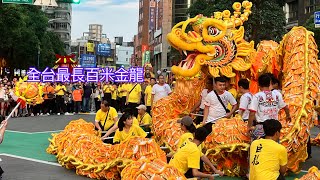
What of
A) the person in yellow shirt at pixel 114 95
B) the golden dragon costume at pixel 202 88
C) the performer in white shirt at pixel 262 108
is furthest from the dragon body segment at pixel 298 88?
the person in yellow shirt at pixel 114 95

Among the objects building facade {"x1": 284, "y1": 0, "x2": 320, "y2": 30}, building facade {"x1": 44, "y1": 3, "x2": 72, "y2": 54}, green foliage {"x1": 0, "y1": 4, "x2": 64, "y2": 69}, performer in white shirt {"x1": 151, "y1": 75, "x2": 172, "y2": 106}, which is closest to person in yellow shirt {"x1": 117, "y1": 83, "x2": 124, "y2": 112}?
performer in white shirt {"x1": 151, "y1": 75, "x2": 172, "y2": 106}

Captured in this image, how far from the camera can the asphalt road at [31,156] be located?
28.7 ft

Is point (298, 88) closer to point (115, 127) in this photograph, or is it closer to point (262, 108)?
point (262, 108)

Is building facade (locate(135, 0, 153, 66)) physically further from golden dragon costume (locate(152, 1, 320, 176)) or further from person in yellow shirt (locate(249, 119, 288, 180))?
person in yellow shirt (locate(249, 119, 288, 180))

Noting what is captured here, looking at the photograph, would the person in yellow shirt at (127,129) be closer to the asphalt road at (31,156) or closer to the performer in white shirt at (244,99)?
the asphalt road at (31,156)

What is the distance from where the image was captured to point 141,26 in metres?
106

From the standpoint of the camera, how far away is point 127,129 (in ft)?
27.7

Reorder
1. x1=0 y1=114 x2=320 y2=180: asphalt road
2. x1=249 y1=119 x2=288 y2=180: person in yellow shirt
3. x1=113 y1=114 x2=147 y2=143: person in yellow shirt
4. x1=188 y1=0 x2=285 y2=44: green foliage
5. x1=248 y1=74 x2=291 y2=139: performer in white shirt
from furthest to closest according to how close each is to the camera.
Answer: x1=188 y1=0 x2=285 y2=44: green foliage
x1=0 y1=114 x2=320 y2=180: asphalt road
x1=113 y1=114 x2=147 y2=143: person in yellow shirt
x1=248 y1=74 x2=291 y2=139: performer in white shirt
x1=249 y1=119 x2=288 y2=180: person in yellow shirt

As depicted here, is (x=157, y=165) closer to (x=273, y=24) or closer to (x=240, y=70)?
(x=240, y=70)

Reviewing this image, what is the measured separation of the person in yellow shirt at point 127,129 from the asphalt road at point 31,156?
39.0 inches

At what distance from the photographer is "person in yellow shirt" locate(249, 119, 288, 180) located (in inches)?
199

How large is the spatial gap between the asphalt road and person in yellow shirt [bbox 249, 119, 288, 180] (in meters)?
3.21

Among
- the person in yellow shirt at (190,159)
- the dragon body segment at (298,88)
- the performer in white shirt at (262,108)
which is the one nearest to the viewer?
the person in yellow shirt at (190,159)

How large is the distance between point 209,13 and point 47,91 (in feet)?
34.6
